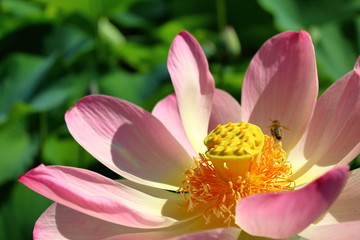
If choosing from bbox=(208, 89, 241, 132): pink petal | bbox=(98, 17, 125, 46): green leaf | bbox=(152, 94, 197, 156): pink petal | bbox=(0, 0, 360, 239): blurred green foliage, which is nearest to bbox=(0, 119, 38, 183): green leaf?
bbox=(0, 0, 360, 239): blurred green foliage

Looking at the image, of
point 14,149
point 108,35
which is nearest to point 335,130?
point 14,149

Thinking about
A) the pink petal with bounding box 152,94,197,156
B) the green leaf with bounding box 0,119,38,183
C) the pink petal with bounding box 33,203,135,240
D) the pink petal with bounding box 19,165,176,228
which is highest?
the pink petal with bounding box 152,94,197,156

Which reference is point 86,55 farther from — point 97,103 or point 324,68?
point 97,103

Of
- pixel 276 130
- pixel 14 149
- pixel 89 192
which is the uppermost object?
pixel 276 130

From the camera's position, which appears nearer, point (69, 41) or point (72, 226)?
point (72, 226)

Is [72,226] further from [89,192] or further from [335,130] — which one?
[335,130]

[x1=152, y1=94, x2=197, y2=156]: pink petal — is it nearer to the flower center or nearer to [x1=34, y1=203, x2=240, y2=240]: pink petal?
the flower center

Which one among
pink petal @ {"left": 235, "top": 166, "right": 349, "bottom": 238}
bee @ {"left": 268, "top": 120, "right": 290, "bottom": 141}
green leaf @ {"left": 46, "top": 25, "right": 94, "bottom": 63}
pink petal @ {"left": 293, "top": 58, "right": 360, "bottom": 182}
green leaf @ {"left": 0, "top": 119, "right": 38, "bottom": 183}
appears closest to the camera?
pink petal @ {"left": 235, "top": 166, "right": 349, "bottom": 238}

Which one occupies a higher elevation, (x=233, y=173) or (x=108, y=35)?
(x=108, y=35)

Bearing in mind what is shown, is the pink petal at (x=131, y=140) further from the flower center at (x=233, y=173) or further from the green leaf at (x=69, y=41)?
the green leaf at (x=69, y=41)
